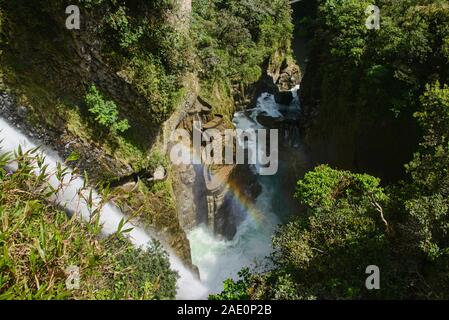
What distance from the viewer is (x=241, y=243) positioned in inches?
801

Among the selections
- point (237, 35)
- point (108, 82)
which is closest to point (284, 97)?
point (237, 35)

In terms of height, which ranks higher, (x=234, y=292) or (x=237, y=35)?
(x=237, y=35)

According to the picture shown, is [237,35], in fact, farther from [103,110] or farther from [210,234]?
[103,110]

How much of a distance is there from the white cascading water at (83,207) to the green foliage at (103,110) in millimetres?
1912

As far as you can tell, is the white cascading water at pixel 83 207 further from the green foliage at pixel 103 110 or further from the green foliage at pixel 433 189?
the green foliage at pixel 433 189

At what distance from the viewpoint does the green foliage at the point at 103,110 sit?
12.9m

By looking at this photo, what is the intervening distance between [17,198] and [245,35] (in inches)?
663

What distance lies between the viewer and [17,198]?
8.10m

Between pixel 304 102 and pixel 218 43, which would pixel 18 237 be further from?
pixel 304 102

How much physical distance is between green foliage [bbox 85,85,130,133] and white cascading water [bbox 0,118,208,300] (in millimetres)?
1912

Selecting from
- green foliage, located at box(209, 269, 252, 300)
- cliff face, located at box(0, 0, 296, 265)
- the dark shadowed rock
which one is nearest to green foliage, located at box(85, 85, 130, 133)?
cliff face, located at box(0, 0, 296, 265)


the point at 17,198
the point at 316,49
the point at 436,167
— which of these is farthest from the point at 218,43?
the point at 17,198

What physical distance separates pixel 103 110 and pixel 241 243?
10.7m
